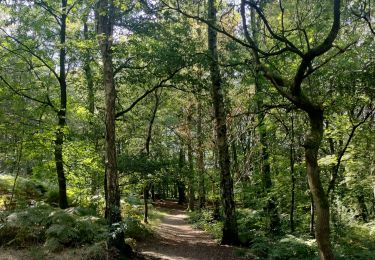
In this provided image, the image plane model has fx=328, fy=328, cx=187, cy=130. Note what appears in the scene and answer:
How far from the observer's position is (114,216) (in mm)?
8047

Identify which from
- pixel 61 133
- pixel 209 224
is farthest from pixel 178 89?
pixel 209 224

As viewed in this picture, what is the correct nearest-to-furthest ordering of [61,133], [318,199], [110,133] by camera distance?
[318,199]
[110,133]
[61,133]

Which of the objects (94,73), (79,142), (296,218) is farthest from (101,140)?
(296,218)

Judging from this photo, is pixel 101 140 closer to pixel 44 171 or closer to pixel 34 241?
pixel 44 171

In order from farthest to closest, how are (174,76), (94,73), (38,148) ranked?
(94,73)
(38,148)
(174,76)

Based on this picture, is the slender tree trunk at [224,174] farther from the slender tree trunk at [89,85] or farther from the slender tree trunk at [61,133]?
the slender tree trunk at [61,133]

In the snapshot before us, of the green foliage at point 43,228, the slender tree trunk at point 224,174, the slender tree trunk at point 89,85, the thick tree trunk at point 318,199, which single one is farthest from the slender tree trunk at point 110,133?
the thick tree trunk at point 318,199

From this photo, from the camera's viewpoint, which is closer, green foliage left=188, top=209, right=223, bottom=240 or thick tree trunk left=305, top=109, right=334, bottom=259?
thick tree trunk left=305, top=109, right=334, bottom=259

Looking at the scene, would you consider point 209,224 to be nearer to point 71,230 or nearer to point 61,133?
point 61,133

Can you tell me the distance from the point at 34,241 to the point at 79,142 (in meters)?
4.08

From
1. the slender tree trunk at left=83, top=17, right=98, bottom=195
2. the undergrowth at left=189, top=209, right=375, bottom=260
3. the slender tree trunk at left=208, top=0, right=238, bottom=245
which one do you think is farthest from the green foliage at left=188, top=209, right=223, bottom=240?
the slender tree trunk at left=83, top=17, right=98, bottom=195

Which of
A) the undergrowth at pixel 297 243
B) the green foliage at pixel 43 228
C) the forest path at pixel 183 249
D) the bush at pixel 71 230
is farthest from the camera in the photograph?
the forest path at pixel 183 249

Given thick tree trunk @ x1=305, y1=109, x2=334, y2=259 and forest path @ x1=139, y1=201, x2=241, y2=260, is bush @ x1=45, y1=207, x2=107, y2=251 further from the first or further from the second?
thick tree trunk @ x1=305, y1=109, x2=334, y2=259

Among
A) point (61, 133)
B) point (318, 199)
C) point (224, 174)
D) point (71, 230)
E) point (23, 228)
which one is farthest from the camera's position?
point (61, 133)
